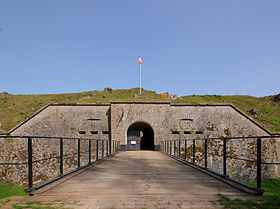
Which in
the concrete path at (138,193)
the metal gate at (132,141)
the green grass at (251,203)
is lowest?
the metal gate at (132,141)

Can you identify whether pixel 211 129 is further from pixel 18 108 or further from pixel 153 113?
pixel 18 108

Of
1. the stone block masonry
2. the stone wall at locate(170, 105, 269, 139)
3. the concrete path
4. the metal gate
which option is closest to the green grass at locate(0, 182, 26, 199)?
the concrete path

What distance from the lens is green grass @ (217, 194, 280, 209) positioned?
2.61 meters

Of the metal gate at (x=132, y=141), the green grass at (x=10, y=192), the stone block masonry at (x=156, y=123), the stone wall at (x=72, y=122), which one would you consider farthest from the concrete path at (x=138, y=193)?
the metal gate at (x=132, y=141)

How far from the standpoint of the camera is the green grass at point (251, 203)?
261 centimetres

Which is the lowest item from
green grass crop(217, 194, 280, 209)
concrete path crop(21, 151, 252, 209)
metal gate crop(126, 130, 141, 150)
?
metal gate crop(126, 130, 141, 150)

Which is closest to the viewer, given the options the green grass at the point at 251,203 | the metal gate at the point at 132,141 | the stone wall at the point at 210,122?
the green grass at the point at 251,203

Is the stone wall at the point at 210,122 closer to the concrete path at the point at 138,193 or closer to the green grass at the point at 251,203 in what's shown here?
the concrete path at the point at 138,193

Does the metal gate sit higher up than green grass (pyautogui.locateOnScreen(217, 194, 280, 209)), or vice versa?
green grass (pyautogui.locateOnScreen(217, 194, 280, 209))

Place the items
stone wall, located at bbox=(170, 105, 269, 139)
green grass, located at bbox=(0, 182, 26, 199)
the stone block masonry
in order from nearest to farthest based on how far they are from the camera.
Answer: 1. green grass, located at bbox=(0, 182, 26, 199)
2. the stone block masonry
3. stone wall, located at bbox=(170, 105, 269, 139)

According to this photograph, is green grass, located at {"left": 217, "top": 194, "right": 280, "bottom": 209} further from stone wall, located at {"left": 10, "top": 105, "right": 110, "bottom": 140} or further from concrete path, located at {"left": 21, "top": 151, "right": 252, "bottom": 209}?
stone wall, located at {"left": 10, "top": 105, "right": 110, "bottom": 140}

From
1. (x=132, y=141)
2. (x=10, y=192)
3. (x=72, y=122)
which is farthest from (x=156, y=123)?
(x=10, y=192)

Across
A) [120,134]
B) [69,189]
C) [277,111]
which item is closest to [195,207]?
[69,189]

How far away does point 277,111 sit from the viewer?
2620cm
